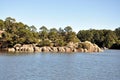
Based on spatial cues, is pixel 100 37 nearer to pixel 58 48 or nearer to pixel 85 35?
pixel 85 35

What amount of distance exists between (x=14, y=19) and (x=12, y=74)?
76136 millimetres

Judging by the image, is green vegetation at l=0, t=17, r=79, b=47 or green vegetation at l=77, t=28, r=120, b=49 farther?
green vegetation at l=77, t=28, r=120, b=49

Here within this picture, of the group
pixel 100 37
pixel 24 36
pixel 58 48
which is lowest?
pixel 58 48

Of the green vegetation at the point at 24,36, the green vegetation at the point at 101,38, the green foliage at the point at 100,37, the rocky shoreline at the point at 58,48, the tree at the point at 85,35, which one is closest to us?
the rocky shoreline at the point at 58,48

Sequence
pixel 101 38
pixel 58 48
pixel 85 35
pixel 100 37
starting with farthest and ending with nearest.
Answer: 1. pixel 100 37
2. pixel 85 35
3. pixel 101 38
4. pixel 58 48

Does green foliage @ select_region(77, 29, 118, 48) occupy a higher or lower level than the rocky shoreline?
higher

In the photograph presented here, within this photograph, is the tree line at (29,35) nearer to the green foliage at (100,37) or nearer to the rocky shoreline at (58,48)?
the rocky shoreline at (58,48)

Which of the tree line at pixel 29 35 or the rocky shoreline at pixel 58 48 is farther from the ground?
the tree line at pixel 29 35

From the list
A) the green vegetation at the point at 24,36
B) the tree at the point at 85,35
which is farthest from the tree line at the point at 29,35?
the tree at the point at 85,35

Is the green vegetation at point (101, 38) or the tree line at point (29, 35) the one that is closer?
the tree line at point (29, 35)

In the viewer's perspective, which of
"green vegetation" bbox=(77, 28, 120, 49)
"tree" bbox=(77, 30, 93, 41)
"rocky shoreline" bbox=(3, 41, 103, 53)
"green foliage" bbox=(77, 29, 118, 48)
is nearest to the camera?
"rocky shoreline" bbox=(3, 41, 103, 53)

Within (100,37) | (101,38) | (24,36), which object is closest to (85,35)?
(100,37)

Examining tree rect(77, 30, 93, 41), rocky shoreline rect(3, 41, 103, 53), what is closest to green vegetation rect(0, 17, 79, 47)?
rocky shoreline rect(3, 41, 103, 53)

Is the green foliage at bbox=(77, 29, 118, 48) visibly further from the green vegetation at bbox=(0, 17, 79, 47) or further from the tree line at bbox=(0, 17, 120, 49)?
the green vegetation at bbox=(0, 17, 79, 47)
